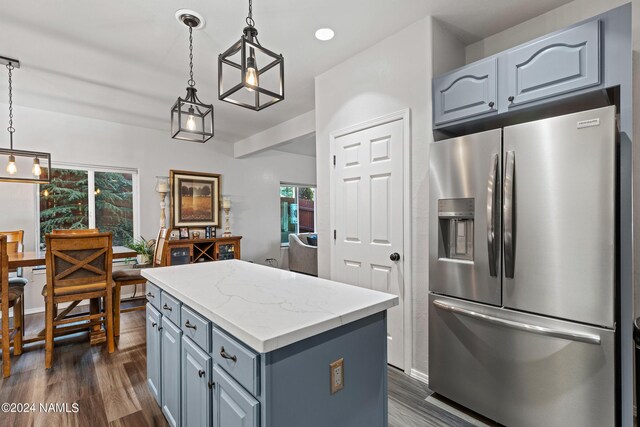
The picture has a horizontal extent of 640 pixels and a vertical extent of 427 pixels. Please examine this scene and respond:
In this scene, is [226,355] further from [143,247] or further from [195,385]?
[143,247]

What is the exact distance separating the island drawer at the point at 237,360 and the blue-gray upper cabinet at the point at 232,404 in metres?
0.03

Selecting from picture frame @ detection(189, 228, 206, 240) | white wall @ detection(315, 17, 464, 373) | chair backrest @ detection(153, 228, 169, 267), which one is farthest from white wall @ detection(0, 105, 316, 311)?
white wall @ detection(315, 17, 464, 373)

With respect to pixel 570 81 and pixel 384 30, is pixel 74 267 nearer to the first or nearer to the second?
pixel 384 30

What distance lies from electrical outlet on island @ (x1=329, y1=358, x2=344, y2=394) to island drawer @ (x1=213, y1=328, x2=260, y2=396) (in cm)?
30

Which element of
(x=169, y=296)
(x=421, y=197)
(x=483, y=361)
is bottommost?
(x=483, y=361)

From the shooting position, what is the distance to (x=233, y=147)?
595cm

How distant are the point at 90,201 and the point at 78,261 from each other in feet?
7.54

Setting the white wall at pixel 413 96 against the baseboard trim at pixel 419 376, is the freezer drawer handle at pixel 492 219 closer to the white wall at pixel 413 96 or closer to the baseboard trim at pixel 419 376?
the white wall at pixel 413 96

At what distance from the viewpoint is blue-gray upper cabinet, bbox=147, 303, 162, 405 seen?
1.93m

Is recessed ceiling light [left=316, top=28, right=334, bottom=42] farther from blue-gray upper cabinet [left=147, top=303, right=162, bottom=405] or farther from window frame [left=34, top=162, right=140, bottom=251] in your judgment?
window frame [left=34, top=162, right=140, bottom=251]

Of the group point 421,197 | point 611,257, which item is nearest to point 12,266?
point 421,197

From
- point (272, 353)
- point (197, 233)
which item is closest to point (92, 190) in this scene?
point (197, 233)

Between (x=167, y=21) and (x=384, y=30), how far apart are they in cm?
166

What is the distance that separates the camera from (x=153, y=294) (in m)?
2.04
